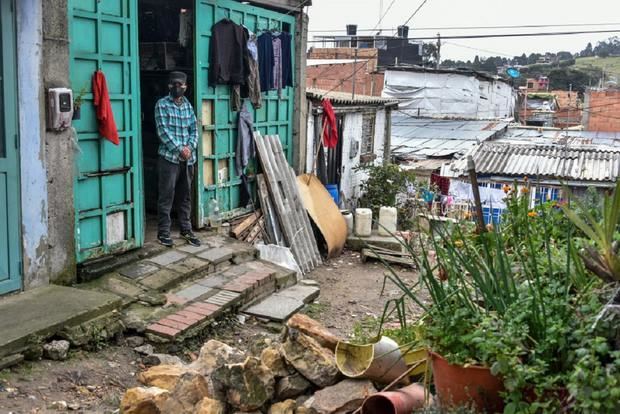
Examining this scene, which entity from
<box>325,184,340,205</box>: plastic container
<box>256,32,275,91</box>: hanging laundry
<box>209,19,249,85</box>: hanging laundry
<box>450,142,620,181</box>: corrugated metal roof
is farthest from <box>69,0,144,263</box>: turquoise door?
<box>450,142,620,181</box>: corrugated metal roof

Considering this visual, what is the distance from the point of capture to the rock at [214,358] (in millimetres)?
4688

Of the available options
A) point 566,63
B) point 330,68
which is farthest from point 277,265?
point 566,63

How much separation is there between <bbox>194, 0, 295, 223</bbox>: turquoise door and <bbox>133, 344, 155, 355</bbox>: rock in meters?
3.15

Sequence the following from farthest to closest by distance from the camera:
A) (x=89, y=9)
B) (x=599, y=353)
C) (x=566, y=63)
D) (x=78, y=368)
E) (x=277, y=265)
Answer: (x=566, y=63)
(x=277, y=265)
(x=89, y=9)
(x=78, y=368)
(x=599, y=353)

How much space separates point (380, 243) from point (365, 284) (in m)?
1.87

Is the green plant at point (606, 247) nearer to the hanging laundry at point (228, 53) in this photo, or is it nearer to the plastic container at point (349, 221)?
the hanging laundry at point (228, 53)

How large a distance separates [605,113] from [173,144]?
90.3ft

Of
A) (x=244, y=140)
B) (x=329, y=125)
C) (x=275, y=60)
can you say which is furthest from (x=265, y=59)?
(x=329, y=125)

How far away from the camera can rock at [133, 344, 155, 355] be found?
5.77 metres

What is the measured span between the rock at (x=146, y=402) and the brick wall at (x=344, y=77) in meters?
22.8

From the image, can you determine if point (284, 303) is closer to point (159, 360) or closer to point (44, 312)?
point (159, 360)

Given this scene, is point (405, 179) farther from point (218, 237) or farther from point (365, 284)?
point (218, 237)

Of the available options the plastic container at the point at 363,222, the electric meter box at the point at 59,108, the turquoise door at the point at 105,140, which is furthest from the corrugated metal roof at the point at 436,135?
the electric meter box at the point at 59,108

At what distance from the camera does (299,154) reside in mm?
11078
